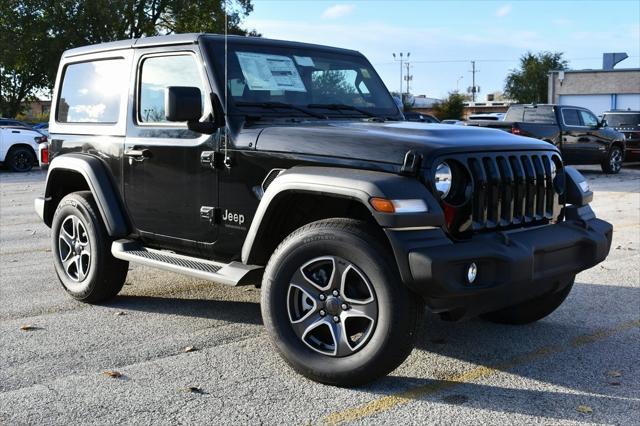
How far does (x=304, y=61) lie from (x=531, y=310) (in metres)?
2.37

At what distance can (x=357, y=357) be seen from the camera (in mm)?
3879

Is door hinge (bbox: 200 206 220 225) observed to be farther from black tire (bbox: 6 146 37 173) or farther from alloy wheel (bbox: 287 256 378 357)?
black tire (bbox: 6 146 37 173)

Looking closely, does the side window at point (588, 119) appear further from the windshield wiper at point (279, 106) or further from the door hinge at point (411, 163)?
the door hinge at point (411, 163)

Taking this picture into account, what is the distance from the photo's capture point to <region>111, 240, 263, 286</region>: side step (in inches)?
177

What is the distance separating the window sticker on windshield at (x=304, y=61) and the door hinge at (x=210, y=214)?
1.28m

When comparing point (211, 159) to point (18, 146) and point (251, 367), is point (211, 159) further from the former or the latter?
point (18, 146)

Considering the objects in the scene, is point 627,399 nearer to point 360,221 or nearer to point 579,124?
point 360,221

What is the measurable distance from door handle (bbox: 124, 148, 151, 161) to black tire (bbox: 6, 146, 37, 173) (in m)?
15.7

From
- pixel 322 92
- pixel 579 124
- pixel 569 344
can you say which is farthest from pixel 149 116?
pixel 579 124

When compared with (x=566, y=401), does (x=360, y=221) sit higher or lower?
higher

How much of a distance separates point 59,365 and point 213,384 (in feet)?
3.23

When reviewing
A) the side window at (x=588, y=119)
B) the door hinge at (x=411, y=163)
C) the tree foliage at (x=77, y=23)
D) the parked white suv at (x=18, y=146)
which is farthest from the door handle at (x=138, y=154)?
the tree foliage at (x=77, y=23)

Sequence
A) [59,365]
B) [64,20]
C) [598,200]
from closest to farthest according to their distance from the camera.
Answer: [59,365] < [598,200] < [64,20]

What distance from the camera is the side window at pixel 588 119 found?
63.0 feet
